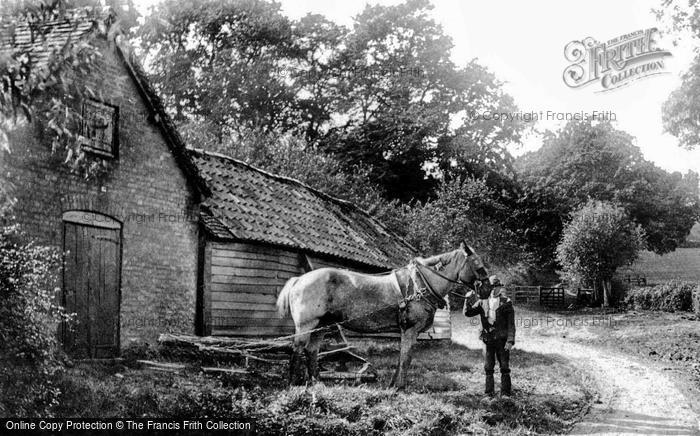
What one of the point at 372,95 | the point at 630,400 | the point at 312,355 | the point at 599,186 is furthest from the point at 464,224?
the point at 312,355

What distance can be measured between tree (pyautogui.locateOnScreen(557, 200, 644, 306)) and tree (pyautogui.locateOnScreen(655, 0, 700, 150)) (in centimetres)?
841

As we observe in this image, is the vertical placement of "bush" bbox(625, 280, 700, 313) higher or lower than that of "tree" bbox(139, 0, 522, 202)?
lower

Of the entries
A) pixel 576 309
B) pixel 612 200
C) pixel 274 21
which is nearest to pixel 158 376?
pixel 274 21

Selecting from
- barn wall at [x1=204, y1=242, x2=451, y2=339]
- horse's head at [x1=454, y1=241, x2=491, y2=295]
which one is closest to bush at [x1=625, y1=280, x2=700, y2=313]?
barn wall at [x1=204, y1=242, x2=451, y2=339]

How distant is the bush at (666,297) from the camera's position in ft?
104

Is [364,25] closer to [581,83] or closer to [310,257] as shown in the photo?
[581,83]

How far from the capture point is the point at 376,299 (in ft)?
37.4

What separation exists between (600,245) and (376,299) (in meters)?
30.0

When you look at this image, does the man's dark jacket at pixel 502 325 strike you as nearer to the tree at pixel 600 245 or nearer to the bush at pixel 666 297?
the bush at pixel 666 297

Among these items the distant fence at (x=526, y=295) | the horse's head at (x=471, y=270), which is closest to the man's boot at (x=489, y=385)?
the horse's head at (x=471, y=270)

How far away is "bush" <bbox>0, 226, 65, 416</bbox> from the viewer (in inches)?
292

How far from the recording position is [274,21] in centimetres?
3847

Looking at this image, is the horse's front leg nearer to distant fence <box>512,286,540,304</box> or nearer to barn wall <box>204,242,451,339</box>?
barn wall <box>204,242,451,339</box>

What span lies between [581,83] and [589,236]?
18753mm
